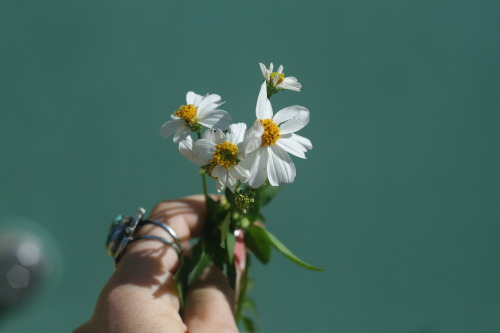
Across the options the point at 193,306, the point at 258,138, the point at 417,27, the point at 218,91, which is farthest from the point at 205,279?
the point at 417,27

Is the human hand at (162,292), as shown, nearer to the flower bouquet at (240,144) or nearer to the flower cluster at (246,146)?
the flower bouquet at (240,144)

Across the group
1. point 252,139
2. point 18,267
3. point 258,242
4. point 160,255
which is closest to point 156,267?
point 160,255

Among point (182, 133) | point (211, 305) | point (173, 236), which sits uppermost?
point (182, 133)

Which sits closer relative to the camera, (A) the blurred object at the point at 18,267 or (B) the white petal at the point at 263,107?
(B) the white petal at the point at 263,107

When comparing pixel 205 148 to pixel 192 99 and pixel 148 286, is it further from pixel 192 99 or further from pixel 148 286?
pixel 148 286

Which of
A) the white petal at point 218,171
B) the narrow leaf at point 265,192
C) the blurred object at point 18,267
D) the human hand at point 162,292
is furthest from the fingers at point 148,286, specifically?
the blurred object at point 18,267

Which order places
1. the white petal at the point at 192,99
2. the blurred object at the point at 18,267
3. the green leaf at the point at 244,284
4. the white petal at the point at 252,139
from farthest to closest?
the blurred object at the point at 18,267 < the green leaf at the point at 244,284 < the white petal at the point at 192,99 < the white petal at the point at 252,139

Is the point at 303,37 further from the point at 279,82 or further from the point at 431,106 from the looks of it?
the point at 279,82
